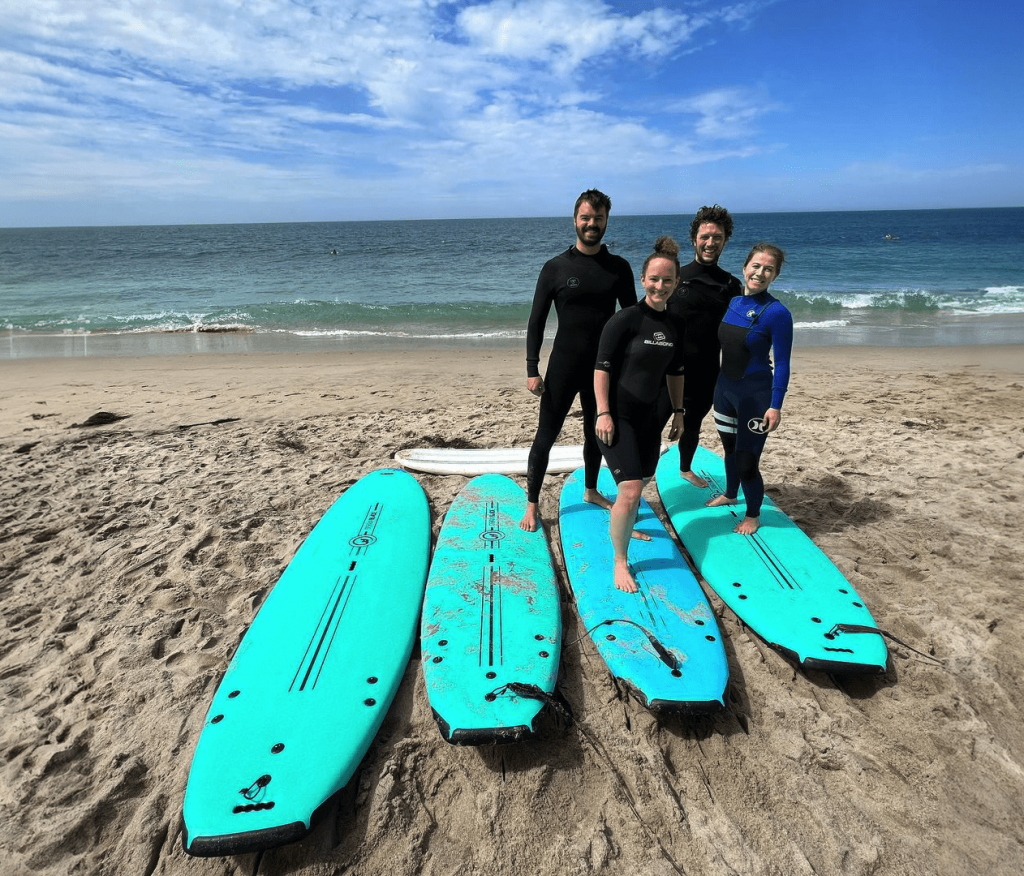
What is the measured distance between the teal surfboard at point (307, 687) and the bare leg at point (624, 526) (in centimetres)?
112

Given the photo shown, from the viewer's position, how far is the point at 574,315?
333cm

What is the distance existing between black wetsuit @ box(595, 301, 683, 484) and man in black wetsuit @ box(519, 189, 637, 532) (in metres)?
0.35

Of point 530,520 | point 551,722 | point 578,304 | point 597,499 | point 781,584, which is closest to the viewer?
point 551,722

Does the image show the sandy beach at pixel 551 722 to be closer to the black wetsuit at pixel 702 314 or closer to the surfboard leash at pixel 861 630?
the surfboard leash at pixel 861 630

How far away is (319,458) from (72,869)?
364 centimetres

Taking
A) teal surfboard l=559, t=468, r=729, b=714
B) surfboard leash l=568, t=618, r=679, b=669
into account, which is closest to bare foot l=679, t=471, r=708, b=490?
teal surfboard l=559, t=468, r=729, b=714

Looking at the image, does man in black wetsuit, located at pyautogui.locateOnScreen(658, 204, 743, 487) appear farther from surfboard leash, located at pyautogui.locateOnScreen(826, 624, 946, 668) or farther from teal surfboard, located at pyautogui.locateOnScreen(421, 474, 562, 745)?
surfboard leash, located at pyautogui.locateOnScreen(826, 624, 946, 668)

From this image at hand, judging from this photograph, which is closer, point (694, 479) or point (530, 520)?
point (530, 520)

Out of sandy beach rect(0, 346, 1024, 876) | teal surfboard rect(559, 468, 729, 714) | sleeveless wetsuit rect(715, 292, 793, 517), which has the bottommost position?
sandy beach rect(0, 346, 1024, 876)

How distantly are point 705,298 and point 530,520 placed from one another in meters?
1.84

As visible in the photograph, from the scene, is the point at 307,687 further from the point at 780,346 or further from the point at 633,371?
the point at 780,346

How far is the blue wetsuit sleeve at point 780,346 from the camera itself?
126 inches

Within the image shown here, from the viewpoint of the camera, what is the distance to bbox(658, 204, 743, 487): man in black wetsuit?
11.7 feet

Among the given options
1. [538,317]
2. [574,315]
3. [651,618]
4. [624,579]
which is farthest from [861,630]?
[538,317]
